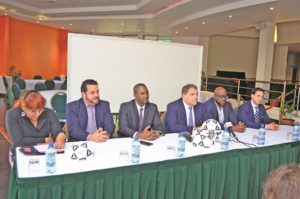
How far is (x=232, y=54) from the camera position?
1486 cm

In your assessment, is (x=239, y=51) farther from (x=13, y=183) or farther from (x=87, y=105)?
(x=13, y=183)

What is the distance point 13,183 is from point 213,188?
1.49 m

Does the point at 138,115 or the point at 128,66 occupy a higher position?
the point at 128,66

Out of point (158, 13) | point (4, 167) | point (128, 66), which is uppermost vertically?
point (158, 13)

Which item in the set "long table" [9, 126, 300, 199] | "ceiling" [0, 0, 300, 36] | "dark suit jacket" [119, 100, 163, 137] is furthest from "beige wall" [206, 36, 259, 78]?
"long table" [9, 126, 300, 199]

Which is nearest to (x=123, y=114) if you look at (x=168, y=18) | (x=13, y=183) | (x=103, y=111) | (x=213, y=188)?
(x=103, y=111)

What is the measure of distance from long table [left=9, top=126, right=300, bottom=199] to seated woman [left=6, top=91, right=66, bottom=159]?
43 cm

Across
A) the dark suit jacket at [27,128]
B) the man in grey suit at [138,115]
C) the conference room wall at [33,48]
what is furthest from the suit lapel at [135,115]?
the conference room wall at [33,48]

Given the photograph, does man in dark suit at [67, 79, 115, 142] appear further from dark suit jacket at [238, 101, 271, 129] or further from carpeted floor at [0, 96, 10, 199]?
dark suit jacket at [238, 101, 271, 129]

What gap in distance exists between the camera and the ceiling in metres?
8.21

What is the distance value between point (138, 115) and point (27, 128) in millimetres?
1290

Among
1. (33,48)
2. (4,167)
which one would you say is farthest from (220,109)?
(33,48)

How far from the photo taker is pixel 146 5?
9.50 meters

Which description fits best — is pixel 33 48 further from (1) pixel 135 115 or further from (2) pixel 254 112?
(2) pixel 254 112
